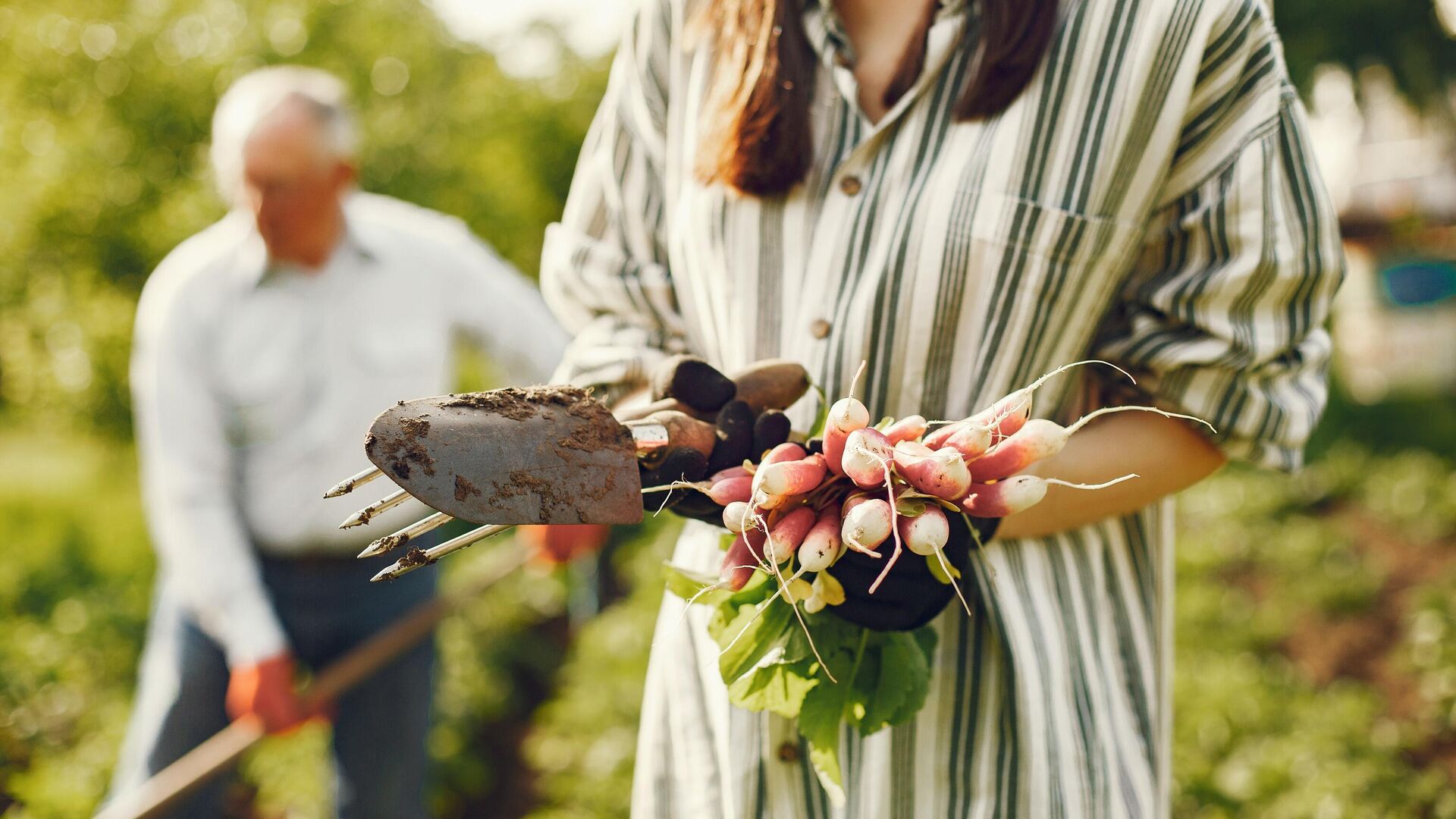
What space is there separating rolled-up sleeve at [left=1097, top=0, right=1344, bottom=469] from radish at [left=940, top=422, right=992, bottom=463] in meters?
0.37

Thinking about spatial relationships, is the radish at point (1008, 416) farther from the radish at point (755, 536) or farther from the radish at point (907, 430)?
the radish at point (755, 536)

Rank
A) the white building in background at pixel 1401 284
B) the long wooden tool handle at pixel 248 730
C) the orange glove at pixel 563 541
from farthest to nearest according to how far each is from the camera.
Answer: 1. the white building in background at pixel 1401 284
2. the orange glove at pixel 563 541
3. the long wooden tool handle at pixel 248 730

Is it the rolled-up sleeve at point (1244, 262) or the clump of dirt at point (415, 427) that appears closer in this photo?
the clump of dirt at point (415, 427)

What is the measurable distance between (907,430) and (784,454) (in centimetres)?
13

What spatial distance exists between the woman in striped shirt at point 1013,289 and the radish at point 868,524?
30 centimetres

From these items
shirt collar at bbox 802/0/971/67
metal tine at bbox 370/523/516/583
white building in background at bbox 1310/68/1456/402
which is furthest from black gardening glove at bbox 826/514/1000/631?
white building in background at bbox 1310/68/1456/402

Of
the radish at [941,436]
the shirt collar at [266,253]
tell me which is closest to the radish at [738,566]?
the radish at [941,436]

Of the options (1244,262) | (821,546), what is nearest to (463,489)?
(821,546)

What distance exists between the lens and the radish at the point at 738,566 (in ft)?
3.56

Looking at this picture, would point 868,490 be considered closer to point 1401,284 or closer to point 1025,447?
point 1025,447

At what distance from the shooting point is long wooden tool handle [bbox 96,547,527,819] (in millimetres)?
2467

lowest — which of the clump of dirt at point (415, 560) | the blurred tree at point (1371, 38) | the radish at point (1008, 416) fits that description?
the clump of dirt at point (415, 560)

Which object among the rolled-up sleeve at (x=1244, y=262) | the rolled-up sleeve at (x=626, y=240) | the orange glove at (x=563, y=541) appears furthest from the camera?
the orange glove at (x=563, y=541)

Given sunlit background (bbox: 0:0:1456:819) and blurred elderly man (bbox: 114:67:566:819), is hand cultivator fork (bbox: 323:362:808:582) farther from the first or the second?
sunlit background (bbox: 0:0:1456:819)
